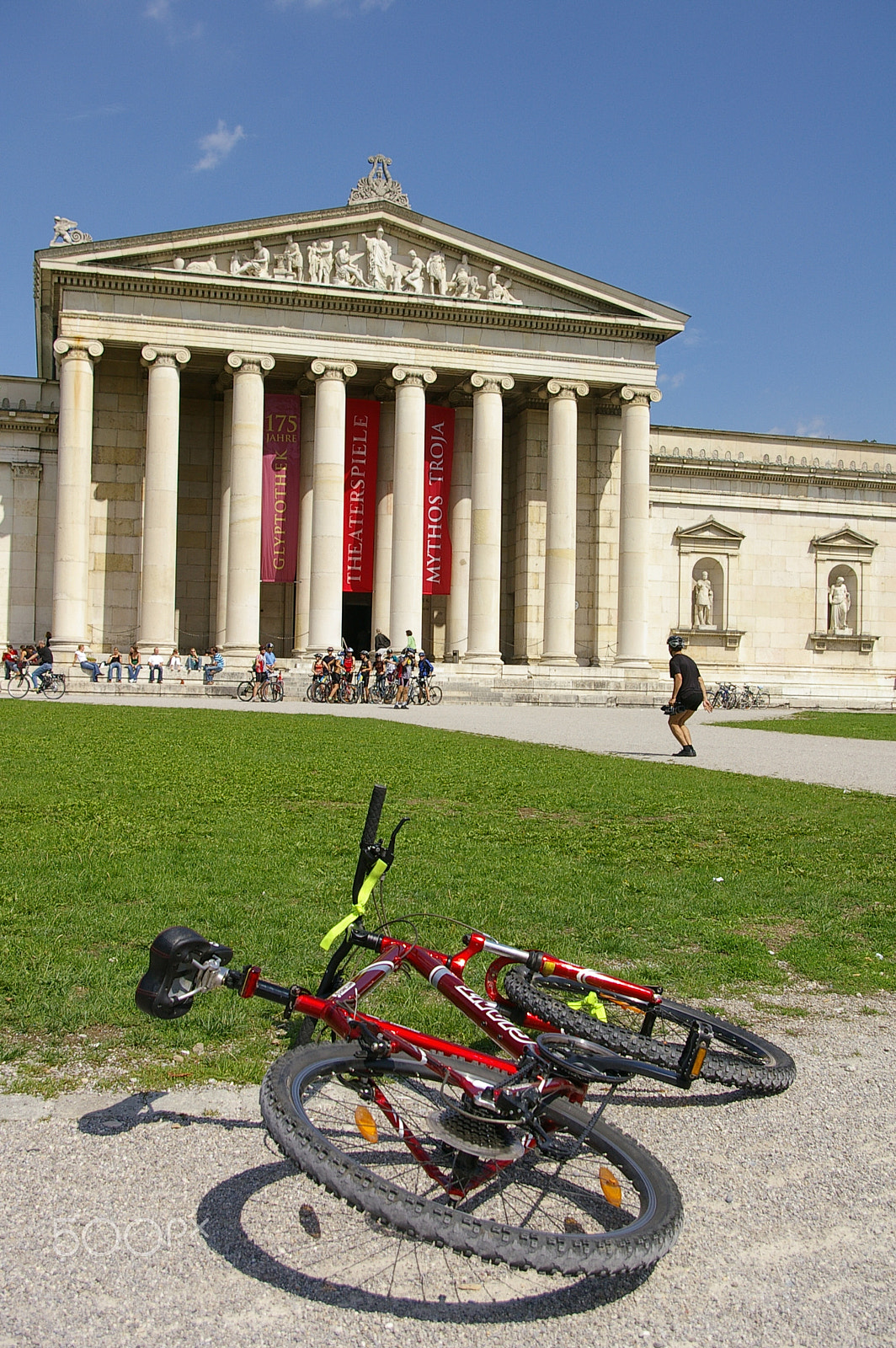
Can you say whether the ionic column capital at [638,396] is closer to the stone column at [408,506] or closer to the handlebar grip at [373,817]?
the stone column at [408,506]

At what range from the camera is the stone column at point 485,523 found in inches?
1617

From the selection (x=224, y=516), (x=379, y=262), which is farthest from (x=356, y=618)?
(x=379, y=262)

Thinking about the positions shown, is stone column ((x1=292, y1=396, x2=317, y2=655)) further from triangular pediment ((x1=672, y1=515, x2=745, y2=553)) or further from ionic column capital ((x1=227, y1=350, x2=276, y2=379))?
triangular pediment ((x1=672, y1=515, x2=745, y2=553))

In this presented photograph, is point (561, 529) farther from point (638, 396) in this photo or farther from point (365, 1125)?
point (365, 1125)

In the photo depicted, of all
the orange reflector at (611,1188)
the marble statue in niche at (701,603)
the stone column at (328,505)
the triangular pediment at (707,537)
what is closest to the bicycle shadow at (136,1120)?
the orange reflector at (611,1188)

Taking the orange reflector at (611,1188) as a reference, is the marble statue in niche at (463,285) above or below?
above

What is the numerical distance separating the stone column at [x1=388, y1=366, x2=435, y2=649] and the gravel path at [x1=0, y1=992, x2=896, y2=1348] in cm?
3629

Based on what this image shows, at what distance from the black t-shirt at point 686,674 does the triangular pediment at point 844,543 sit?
34.8 m

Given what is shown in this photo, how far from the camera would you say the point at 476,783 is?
13172mm

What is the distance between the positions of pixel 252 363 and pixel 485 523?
34.5ft

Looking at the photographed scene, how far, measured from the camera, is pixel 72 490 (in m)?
38.3

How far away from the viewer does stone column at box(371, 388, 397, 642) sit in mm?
42812

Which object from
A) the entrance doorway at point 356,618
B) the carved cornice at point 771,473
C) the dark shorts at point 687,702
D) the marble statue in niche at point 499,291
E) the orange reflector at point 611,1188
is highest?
the marble statue in niche at point 499,291

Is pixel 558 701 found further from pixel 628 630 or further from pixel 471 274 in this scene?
pixel 471 274
